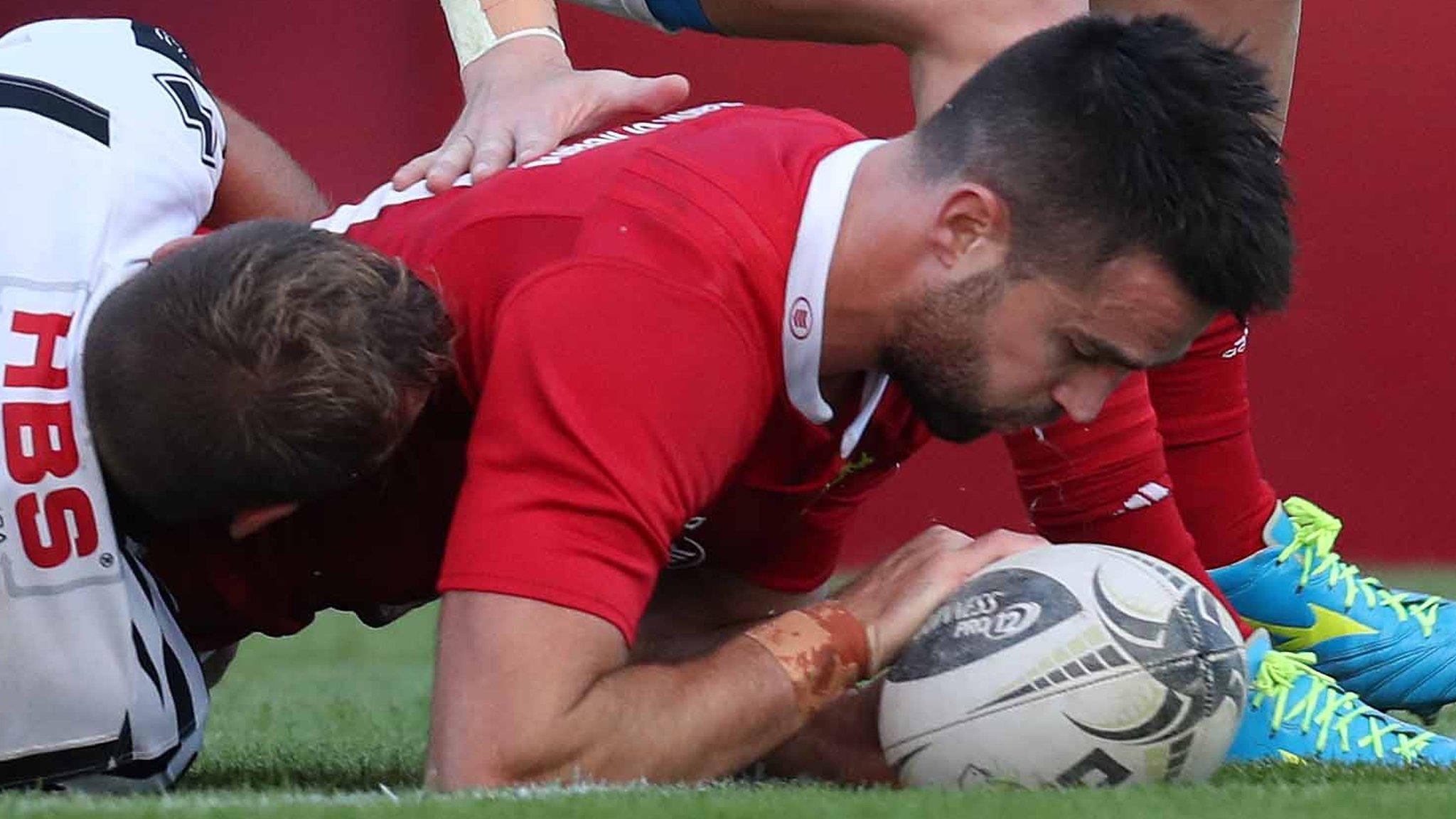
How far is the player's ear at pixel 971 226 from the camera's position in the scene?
2121 millimetres

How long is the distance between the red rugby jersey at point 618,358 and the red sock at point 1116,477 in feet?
0.78

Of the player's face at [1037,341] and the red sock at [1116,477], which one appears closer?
the player's face at [1037,341]

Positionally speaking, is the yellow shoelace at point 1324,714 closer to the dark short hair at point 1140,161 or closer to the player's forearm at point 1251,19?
the dark short hair at point 1140,161

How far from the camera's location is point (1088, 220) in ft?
6.87

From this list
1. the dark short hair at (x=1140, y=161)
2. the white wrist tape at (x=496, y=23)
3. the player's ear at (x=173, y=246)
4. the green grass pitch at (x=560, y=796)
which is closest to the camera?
the green grass pitch at (x=560, y=796)

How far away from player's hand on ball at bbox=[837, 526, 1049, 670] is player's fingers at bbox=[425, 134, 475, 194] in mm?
610

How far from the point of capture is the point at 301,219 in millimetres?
2865

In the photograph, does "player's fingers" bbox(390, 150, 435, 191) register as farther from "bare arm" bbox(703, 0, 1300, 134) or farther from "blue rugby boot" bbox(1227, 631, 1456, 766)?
"blue rugby boot" bbox(1227, 631, 1456, 766)

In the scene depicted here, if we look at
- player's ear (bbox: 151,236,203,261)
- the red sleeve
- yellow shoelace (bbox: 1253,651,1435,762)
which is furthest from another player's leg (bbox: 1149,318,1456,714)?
player's ear (bbox: 151,236,203,261)

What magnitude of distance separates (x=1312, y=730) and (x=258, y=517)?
117 cm

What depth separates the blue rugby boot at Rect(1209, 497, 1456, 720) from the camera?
2.92 m

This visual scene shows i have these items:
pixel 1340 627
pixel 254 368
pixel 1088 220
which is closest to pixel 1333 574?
pixel 1340 627

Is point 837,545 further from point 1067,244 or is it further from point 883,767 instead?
point 1067,244

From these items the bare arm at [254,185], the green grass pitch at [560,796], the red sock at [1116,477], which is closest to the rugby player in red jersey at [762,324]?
the green grass pitch at [560,796]
